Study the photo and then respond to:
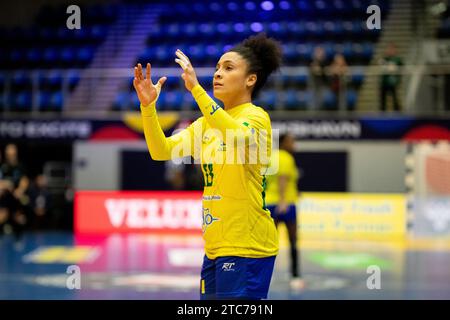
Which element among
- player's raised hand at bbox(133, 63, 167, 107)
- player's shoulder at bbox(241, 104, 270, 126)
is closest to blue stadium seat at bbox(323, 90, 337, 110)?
player's shoulder at bbox(241, 104, 270, 126)

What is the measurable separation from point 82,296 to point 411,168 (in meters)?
13.6

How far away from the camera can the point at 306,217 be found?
1667cm

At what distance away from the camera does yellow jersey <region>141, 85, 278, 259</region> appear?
14.3ft

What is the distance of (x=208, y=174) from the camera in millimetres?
4504

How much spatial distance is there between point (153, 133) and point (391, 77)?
13.6 m

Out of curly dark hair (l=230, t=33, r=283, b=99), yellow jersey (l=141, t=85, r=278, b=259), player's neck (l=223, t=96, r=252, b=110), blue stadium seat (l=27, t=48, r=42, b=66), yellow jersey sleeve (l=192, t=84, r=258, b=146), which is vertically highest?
blue stadium seat (l=27, t=48, r=42, b=66)

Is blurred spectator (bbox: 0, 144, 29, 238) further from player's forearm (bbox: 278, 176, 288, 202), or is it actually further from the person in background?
player's forearm (bbox: 278, 176, 288, 202)

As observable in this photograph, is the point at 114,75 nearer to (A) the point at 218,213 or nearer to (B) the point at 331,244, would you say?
(B) the point at 331,244

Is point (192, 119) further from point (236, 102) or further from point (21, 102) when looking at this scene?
point (236, 102)

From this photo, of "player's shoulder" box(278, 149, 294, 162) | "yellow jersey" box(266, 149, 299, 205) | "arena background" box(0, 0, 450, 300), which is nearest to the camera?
"yellow jersey" box(266, 149, 299, 205)

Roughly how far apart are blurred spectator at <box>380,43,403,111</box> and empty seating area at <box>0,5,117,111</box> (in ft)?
24.4

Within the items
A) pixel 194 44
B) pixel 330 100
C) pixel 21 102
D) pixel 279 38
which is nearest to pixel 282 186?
pixel 330 100

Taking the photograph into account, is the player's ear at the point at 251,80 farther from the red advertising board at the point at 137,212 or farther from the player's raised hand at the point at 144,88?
the red advertising board at the point at 137,212

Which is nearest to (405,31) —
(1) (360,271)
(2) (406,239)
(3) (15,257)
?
(2) (406,239)
